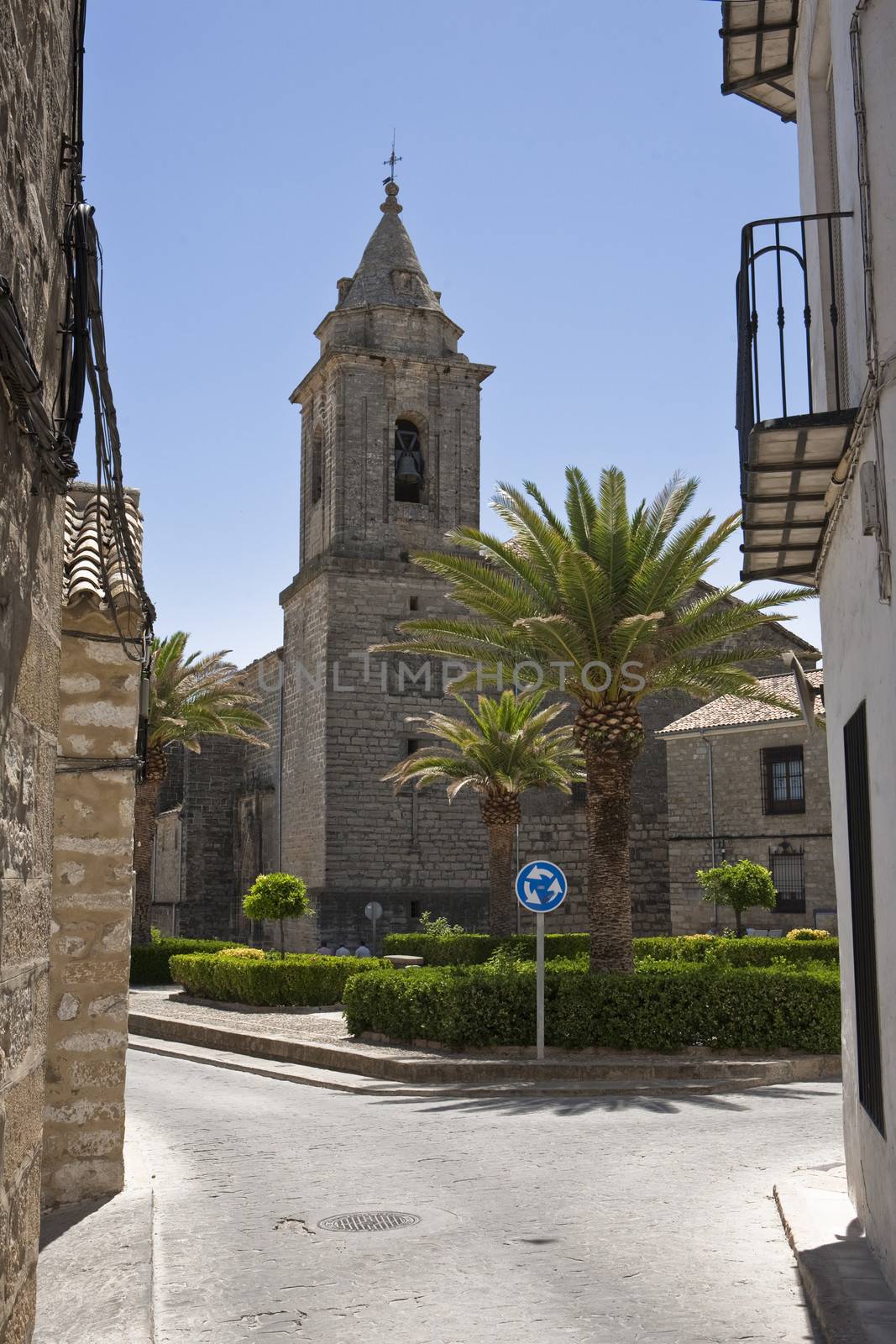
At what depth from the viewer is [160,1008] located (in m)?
21.2

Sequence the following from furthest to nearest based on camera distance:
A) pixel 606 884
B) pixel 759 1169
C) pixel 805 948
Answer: pixel 805 948 → pixel 606 884 → pixel 759 1169

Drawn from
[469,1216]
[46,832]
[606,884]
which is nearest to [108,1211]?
[469,1216]

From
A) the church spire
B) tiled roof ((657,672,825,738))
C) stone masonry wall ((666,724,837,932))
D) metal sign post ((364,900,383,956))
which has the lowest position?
metal sign post ((364,900,383,956))

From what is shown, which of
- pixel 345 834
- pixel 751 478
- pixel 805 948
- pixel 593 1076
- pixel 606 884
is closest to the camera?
pixel 751 478

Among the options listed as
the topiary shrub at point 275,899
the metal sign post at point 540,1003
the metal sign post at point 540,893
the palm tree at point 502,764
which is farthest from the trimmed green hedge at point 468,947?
the metal sign post at point 540,893

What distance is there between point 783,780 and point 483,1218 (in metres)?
24.9

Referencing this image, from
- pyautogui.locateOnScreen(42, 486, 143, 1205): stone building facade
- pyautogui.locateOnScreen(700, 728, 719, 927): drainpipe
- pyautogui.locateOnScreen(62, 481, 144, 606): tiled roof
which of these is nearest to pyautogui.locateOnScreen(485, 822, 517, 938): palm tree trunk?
pyautogui.locateOnScreen(700, 728, 719, 927): drainpipe

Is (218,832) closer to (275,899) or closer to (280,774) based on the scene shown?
(280,774)

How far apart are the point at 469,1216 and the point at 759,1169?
245 centimetres

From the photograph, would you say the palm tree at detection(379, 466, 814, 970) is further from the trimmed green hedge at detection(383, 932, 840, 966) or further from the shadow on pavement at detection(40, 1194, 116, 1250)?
the shadow on pavement at detection(40, 1194, 116, 1250)

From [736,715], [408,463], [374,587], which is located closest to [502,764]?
[374,587]

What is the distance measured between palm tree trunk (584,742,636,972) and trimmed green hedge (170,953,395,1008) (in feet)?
19.8

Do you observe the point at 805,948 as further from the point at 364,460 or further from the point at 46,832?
the point at 46,832

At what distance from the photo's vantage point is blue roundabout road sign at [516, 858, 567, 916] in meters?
13.9
